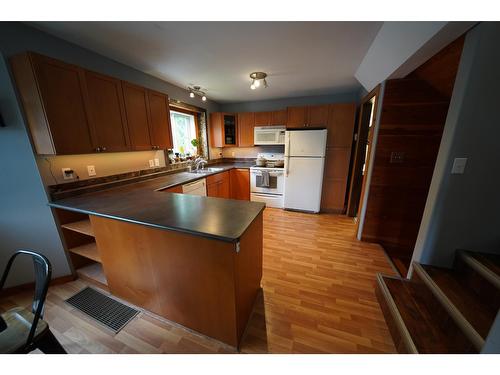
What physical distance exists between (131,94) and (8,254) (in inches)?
75.0

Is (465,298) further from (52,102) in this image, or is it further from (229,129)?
(229,129)

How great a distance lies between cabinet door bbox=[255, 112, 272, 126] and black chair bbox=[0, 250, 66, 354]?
3662 mm

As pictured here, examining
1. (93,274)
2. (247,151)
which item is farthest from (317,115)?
(93,274)

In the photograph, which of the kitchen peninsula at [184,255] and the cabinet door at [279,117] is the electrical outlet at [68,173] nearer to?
the kitchen peninsula at [184,255]

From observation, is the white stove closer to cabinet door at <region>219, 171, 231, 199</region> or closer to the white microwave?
the white microwave

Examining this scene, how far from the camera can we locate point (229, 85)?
290 centimetres

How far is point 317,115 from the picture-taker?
3.21 metres

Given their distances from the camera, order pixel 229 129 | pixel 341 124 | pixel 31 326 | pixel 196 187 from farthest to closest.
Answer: pixel 229 129 < pixel 341 124 < pixel 196 187 < pixel 31 326

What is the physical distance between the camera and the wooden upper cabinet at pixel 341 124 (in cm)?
306

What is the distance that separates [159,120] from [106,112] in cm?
66

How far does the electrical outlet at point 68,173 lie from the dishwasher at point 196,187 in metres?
1.12

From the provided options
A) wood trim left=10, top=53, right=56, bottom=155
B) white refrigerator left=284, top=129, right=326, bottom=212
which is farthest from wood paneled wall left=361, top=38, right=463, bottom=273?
wood trim left=10, top=53, right=56, bottom=155

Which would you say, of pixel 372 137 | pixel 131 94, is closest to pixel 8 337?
pixel 131 94

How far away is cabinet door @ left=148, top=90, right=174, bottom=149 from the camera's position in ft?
7.38
